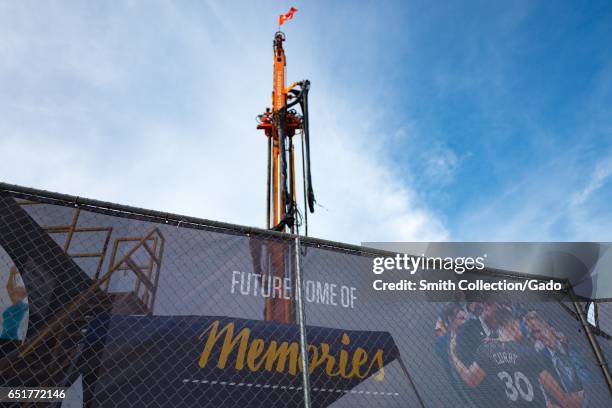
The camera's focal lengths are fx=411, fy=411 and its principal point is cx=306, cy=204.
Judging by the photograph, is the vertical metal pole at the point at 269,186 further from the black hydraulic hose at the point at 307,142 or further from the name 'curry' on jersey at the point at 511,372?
the name 'curry' on jersey at the point at 511,372

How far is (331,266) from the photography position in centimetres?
402

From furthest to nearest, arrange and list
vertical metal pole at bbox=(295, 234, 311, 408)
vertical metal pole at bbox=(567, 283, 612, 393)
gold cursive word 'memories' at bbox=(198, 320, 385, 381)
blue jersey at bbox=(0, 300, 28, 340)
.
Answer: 1. vertical metal pole at bbox=(567, 283, 612, 393)
2. gold cursive word 'memories' at bbox=(198, 320, 385, 381)
3. vertical metal pole at bbox=(295, 234, 311, 408)
4. blue jersey at bbox=(0, 300, 28, 340)

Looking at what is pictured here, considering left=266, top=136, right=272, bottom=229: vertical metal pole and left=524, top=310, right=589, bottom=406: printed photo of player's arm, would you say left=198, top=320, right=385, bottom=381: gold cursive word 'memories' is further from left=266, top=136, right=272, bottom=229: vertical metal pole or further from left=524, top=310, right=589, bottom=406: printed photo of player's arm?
left=266, top=136, right=272, bottom=229: vertical metal pole

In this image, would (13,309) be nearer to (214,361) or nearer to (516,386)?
(214,361)

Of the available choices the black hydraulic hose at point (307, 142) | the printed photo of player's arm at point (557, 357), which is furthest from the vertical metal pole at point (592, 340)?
the black hydraulic hose at point (307, 142)

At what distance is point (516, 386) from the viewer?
4242 mm

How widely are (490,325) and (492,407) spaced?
85 cm

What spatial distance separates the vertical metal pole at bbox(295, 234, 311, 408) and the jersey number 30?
2216mm

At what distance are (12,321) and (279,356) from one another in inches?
79.4

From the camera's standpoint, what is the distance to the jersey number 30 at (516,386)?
4180 mm

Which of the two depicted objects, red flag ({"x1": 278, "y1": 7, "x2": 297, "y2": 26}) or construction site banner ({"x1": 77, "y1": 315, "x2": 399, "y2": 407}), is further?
red flag ({"x1": 278, "y1": 7, "x2": 297, "y2": 26})

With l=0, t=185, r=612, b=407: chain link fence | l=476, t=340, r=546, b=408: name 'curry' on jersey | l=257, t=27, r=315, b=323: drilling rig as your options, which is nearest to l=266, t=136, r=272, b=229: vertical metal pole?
l=257, t=27, r=315, b=323: drilling rig

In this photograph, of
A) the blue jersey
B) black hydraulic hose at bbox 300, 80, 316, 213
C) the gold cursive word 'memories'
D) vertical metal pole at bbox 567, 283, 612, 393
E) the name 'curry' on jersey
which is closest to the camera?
the blue jersey

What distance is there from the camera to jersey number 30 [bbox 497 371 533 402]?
13.7ft
